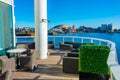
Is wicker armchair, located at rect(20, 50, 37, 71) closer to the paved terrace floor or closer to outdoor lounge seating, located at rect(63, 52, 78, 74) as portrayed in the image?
the paved terrace floor

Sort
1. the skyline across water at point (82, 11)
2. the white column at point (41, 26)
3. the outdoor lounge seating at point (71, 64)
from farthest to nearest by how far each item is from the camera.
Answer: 1. the skyline across water at point (82, 11)
2. the white column at point (41, 26)
3. the outdoor lounge seating at point (71, 64)

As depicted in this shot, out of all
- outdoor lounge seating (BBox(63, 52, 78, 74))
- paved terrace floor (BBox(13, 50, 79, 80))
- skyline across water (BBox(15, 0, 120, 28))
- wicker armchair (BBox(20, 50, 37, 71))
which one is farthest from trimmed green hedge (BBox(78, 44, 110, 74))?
skyline across water (BBox(15, 0, 120, 28))

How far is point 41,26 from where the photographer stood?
7672mm

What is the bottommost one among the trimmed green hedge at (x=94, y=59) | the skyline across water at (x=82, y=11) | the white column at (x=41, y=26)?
the trimmed green hedge at (x=94, y=59)

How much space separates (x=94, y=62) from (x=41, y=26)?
3.99 metres

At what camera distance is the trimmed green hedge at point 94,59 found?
4016 millimetres

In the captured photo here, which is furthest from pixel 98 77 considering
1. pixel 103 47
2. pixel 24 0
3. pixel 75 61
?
pixel 24 0

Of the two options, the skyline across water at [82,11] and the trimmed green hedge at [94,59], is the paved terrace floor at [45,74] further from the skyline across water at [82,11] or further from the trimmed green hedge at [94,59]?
the skyline across water at [82,11]

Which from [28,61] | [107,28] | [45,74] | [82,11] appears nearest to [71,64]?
[45,74]

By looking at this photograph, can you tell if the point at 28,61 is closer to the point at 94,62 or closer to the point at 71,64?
the point at 71,64

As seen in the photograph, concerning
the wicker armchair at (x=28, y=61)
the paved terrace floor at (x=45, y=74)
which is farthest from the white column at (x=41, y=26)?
the wicker armchair at (x=28, y=61)

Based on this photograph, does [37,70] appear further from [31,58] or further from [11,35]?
[11,35]

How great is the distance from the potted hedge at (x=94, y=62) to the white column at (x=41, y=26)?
3696 millimetres

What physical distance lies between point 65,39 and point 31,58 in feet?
18.7
